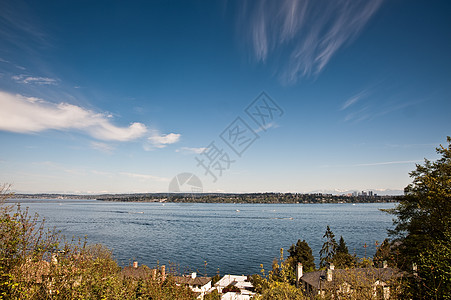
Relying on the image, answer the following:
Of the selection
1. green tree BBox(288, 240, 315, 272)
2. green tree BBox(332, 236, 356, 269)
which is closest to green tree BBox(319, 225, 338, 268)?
green tree BBox(332, 236, 356, 269)

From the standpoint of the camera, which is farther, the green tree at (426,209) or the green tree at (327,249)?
the green tree at (327,249)

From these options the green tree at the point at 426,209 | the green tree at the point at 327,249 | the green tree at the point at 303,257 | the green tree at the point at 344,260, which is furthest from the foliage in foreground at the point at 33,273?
the green tree at the point at 327,249

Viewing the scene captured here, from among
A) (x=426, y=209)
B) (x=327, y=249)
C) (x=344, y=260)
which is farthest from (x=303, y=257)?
(x=344, y=260)

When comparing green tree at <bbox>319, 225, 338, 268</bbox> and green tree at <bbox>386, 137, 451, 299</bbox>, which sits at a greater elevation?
green tree at <bbox>386, 137, 451, 299</bbox>

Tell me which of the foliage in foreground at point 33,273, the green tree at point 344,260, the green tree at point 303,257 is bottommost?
the green tree at point 303,257

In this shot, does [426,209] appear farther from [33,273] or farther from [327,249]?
[327,249]

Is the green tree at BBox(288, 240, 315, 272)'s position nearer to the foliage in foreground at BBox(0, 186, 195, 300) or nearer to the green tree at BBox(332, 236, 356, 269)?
the green tree at BBox(332, 236, 356, 269)

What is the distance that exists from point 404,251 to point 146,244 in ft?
189

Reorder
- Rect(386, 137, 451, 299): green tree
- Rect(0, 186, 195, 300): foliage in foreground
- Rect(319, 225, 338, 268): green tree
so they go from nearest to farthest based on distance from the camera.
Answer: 1. Rect(0, 186, 195, 300): foliage in foreground
2. Rect(386, 137, 451, 299): green tree
3. Rect(319, 225, 338, 268): green tree

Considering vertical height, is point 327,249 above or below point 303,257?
above

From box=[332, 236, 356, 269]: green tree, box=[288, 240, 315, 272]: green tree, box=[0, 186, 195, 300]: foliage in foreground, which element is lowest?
box=[288, 240, 315, 272]: green tree

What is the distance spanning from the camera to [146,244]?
210ft

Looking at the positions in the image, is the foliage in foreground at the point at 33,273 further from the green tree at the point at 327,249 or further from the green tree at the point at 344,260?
the green tree at the point at 327,249

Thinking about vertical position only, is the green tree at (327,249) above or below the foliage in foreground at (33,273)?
below
